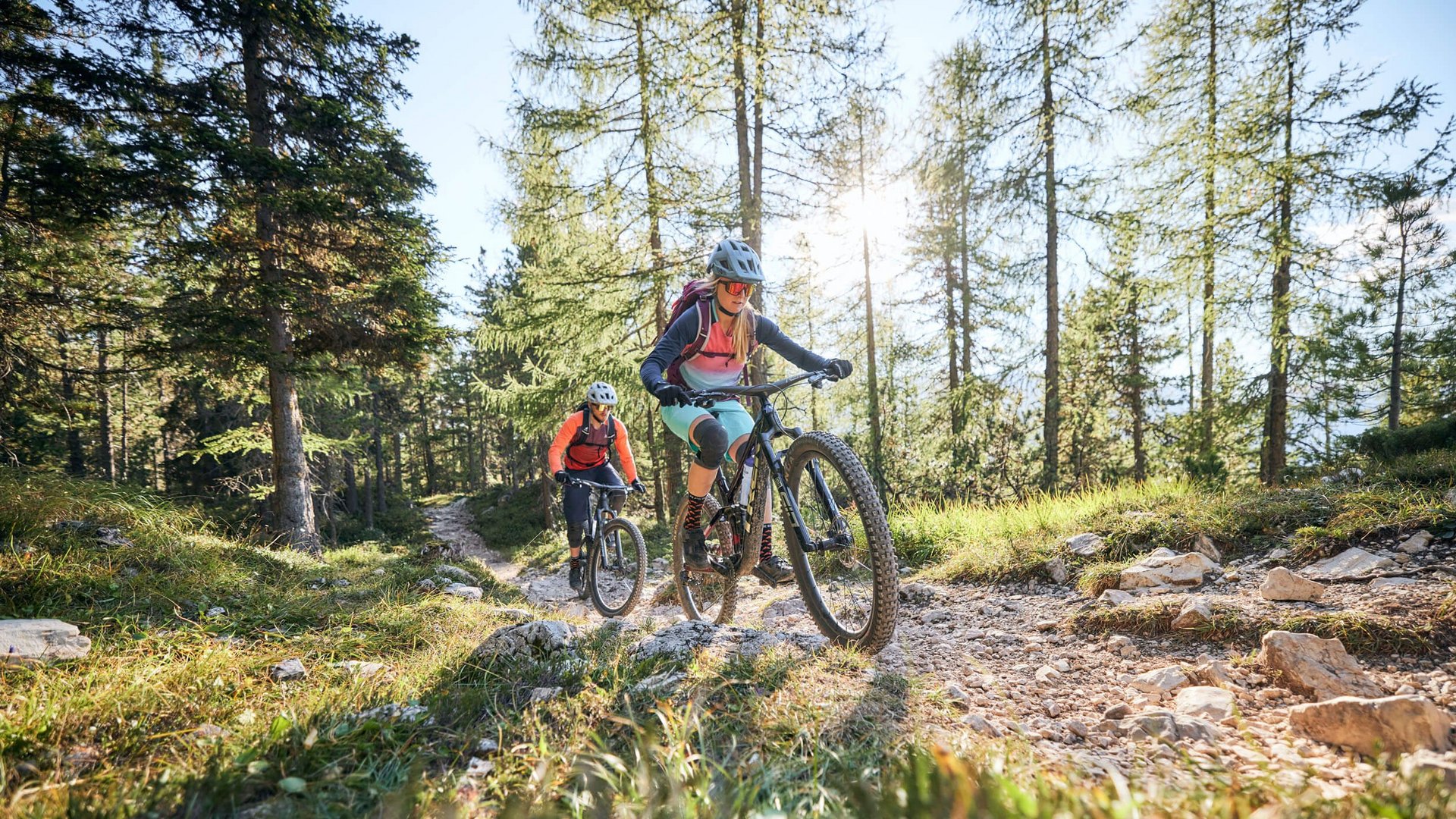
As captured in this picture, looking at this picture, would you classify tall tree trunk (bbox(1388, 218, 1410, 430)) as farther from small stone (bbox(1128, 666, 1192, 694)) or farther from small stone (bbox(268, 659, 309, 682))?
small stone (bbox(268, 659, 309, 682))

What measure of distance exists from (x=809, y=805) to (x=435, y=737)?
1.34 m

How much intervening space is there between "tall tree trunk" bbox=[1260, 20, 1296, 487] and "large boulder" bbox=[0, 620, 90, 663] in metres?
13.5

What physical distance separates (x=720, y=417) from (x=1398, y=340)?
21.7 meters

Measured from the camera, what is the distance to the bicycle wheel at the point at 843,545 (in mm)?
2777

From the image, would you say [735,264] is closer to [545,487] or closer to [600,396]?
[600,396]

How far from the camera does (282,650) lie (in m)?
2.74

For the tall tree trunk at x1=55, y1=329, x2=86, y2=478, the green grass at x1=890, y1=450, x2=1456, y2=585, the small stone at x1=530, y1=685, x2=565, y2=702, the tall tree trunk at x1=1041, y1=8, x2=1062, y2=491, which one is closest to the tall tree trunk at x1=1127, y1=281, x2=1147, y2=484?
the tall tree trunk at x1=1041, y1=8, x2=1062, y2=491

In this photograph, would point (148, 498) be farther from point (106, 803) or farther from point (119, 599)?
point (106, 803)

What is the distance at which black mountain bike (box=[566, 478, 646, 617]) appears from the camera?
6291 millimetres

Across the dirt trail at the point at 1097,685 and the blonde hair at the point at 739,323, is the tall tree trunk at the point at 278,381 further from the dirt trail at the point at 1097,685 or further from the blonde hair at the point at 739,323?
the dirt trail at the point at 1097,685

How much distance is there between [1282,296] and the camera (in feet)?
32.1

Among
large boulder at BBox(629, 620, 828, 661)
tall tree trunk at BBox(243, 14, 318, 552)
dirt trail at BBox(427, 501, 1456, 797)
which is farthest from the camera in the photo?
tall tree trunk at BBox(243, 14, 318, 552)

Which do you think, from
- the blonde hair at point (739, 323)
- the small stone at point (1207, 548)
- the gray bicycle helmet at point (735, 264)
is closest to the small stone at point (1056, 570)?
the small stone at point (1207, 548)

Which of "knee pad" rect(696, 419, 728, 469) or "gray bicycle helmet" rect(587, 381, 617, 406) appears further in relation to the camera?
"gray bicycle helmet" rect(587, 381, 617, 406)
